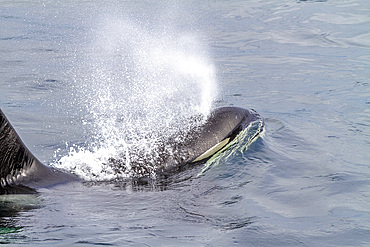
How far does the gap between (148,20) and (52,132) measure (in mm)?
16270

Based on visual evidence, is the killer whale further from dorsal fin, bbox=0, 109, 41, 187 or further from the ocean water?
the ocean water

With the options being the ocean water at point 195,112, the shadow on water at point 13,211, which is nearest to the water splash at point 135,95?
the ocean water at point 195,112

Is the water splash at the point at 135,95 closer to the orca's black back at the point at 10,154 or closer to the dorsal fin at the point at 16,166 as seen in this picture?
the dorsal fin at the point at 16,166

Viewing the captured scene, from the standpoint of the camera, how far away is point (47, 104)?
1273 cm

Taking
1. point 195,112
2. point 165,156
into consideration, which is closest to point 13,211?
point 165,156

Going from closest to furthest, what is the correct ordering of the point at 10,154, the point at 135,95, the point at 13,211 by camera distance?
1. the point at 13,211
2. the point at 10,154
3. the point at 135,95

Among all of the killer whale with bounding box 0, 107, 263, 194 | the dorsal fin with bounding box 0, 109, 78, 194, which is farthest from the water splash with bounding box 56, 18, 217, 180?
the dorsal fin with bounding box 0, 109, 78, 194

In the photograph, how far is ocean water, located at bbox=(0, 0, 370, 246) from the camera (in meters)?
5.59

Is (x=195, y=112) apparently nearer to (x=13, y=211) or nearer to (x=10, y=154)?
(x=10, y=154)

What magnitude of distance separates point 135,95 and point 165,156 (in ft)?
20.6

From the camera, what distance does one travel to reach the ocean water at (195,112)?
18.4 ft

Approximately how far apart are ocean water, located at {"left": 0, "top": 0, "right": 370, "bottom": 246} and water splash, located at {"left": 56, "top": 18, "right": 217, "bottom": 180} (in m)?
0.06

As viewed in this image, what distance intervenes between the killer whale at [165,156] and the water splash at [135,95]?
228mm

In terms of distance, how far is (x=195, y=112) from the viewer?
33.0 ft
